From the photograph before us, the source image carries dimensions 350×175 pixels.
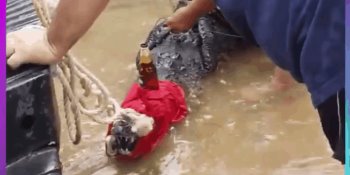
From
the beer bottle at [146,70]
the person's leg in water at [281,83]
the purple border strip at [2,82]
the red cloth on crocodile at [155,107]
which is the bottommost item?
the person's leg in water at [281,83]

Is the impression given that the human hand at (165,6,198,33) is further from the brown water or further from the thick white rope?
the thick white rope

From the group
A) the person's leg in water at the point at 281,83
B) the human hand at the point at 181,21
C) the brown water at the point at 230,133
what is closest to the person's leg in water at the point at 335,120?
the brown water at the point at 230,133

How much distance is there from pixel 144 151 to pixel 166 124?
10cm

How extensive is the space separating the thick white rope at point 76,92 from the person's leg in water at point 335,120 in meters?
0.55

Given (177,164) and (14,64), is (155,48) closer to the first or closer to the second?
(177,164)

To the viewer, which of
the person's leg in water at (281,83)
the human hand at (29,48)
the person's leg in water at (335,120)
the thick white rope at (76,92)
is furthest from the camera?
the person's leg in water at (281,83)

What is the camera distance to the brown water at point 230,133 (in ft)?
6.52

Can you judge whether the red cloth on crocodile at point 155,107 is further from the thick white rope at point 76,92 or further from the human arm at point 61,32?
the human arm at point 61,32

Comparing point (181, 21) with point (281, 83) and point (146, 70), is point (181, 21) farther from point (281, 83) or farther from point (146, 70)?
point (146, 70)

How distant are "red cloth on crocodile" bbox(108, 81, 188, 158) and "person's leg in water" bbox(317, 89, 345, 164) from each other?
697 mm

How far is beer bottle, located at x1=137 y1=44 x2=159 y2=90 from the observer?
192 centimetres

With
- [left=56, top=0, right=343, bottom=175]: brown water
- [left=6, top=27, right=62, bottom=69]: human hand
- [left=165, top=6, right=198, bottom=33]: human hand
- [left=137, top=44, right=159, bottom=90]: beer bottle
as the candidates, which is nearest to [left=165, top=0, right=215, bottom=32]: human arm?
[left=165, top=6, right=198, bottom=33]: human hand

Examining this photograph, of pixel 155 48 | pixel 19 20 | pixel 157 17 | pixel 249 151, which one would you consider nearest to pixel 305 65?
pixel 19 20

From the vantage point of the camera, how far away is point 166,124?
2064mm
